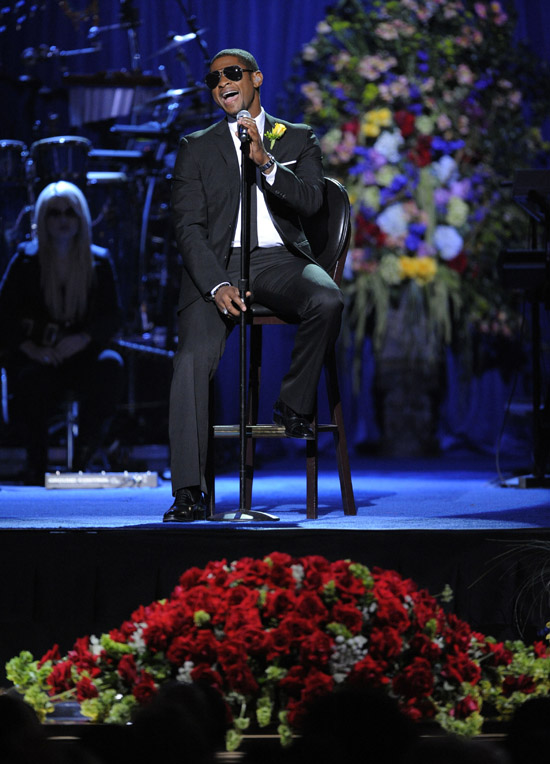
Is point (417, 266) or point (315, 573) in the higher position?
point (417, 266)

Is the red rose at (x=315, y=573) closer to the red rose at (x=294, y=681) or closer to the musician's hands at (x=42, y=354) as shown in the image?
the red rose at (x=294, y=681)

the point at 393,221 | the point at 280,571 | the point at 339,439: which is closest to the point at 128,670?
the point at 280,571

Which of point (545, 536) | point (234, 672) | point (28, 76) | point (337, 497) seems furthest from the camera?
point (28, 76)

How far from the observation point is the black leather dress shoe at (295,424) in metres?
2.71

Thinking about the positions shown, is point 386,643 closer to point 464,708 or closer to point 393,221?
point 464,708

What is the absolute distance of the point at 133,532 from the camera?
2.14 metres

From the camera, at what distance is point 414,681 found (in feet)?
4.91

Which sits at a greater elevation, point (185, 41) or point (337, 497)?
point (185, 41)

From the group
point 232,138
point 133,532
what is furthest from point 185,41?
point 133,532

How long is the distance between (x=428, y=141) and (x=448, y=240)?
1.48 ft

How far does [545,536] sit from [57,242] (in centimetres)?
279

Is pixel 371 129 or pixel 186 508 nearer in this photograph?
pixel 186 508

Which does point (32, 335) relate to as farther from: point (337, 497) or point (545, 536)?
point (545, 536)

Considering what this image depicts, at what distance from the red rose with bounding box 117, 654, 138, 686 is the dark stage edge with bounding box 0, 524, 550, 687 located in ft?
1.81
